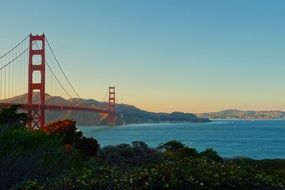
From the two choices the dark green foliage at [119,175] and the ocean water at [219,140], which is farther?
the ocean water at [219,140]

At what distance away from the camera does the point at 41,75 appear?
172 feet

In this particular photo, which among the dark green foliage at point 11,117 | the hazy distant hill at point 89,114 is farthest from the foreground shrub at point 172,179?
the hazy distant hill at point 89,114

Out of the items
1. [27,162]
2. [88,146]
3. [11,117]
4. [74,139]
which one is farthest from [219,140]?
[27,162]

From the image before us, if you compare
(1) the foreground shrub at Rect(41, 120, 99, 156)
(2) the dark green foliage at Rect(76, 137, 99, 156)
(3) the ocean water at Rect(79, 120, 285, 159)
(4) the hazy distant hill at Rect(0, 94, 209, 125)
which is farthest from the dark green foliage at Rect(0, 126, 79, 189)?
(3) the ocean water at Rect(79, 120, 285, 159)

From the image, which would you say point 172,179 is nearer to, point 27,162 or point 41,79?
point 27,162

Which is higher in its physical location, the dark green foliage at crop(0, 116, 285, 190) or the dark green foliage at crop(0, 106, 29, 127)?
the dark green foliage at crop(0, 106, 29, 127)

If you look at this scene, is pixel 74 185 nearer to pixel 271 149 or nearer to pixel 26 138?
pixel 26 138

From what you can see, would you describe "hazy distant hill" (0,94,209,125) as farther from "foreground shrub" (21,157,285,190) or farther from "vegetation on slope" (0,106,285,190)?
"foreground shrub" (21,157,285,190)

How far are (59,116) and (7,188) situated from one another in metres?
72.6

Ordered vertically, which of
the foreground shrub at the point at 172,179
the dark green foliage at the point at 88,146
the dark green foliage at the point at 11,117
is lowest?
the foreground shrub at the point at 172,179

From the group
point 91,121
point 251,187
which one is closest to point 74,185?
point 251,187

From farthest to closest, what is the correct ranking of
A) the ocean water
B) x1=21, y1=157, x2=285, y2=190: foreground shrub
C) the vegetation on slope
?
the ocean water
the vegetation on slope
x1=21, y1=157, x2=285, y2=190: foreground shrub

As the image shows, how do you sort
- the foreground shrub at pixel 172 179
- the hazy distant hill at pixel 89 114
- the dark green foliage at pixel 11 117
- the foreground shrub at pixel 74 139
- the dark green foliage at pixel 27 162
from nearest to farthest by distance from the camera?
the foreground shrub at pixel 172 179
the dark green foliage at pixel 27 162
the dark green foliage at pixel 11 117
the foreground shrub at pixel 74 139
the hazy distant hill at pixel 89 114

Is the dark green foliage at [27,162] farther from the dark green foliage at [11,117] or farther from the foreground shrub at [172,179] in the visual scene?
the dark green foliage at [11,117]
